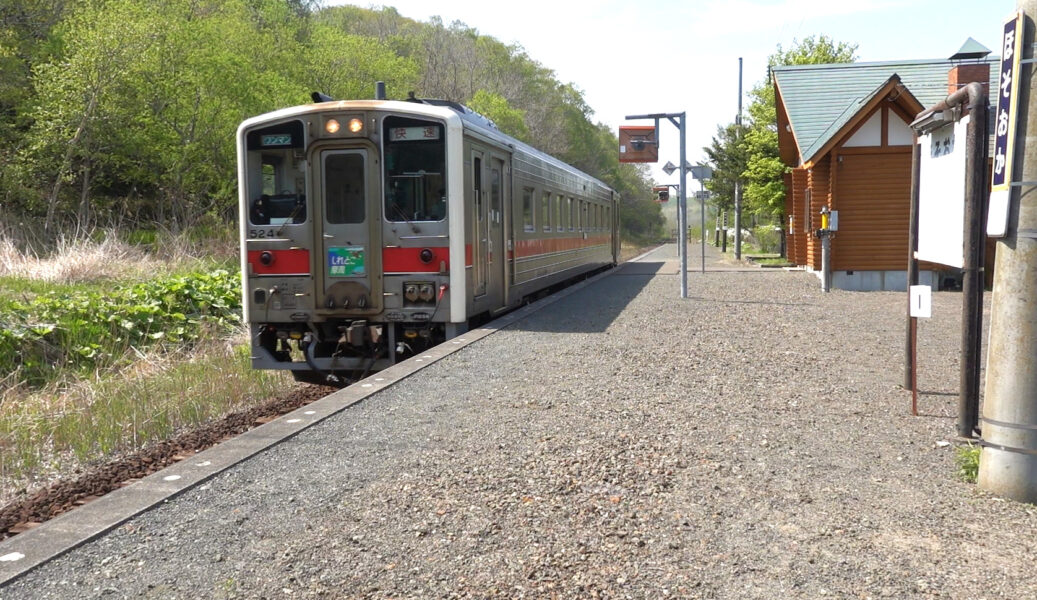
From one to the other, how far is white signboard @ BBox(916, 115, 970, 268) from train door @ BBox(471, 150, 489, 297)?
192 inches

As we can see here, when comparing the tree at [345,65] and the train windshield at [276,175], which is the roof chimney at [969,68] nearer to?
the train windshield at [276,175]

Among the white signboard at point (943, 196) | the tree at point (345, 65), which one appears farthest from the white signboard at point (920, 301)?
the tree at point (345, 65)

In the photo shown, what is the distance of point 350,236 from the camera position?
360 inches

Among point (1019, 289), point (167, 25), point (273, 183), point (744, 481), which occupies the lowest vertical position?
point (744, 481)

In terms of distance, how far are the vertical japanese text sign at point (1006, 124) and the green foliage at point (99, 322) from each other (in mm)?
9705

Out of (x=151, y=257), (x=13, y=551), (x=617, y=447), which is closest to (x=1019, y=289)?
(x=617, y=447)

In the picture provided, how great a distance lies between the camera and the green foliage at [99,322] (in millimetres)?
10664

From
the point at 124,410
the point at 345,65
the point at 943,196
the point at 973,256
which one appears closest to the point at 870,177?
the point at 943,196

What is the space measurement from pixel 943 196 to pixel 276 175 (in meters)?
6.24

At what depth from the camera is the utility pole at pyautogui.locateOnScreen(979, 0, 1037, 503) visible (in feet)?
13.7

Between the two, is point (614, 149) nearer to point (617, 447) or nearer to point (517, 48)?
point (517, 48)

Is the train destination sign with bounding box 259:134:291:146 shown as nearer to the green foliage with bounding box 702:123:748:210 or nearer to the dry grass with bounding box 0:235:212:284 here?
the dry grass with bounding box 0:235:212:284

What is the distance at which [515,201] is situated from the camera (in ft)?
40.3

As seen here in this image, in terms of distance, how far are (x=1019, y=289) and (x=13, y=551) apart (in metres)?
4.45
